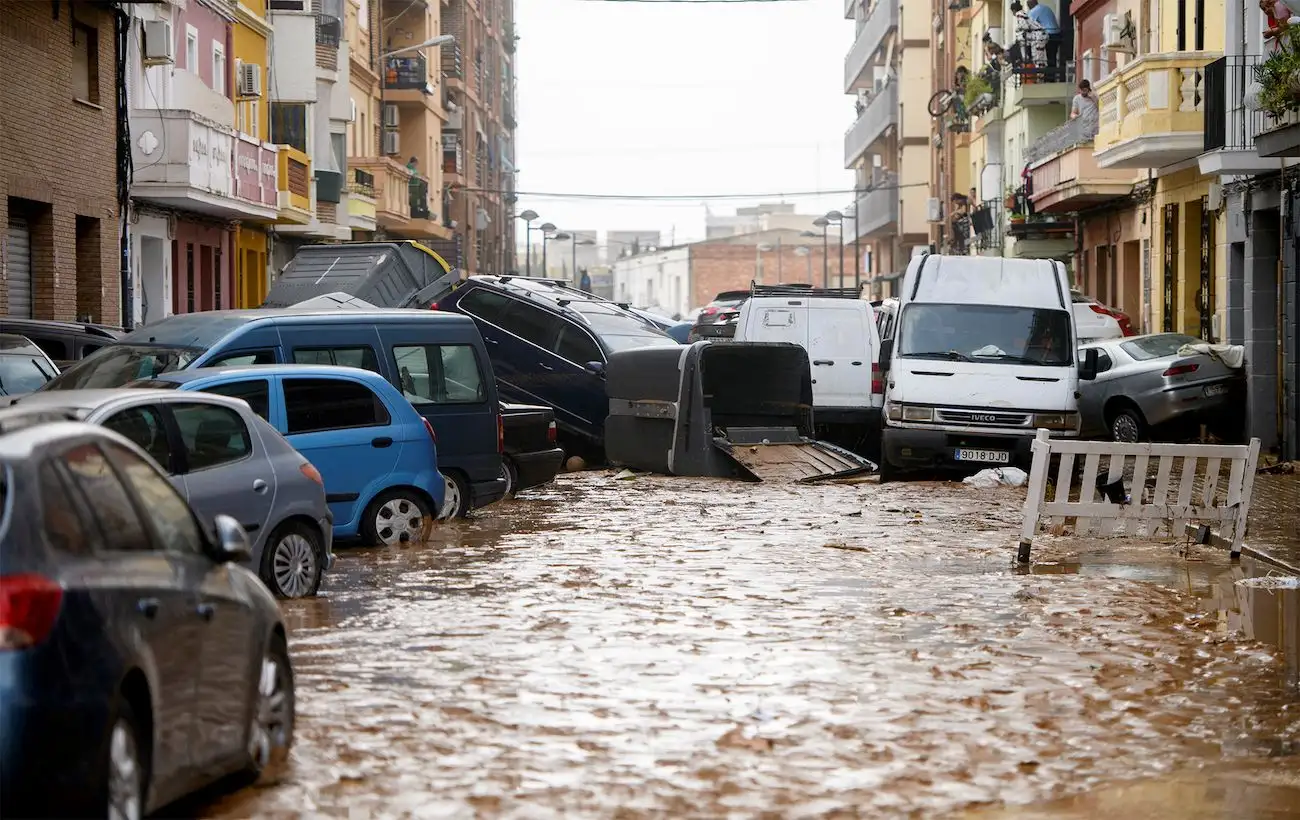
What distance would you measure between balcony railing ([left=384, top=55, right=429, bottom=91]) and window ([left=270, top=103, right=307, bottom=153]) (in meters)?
14.8

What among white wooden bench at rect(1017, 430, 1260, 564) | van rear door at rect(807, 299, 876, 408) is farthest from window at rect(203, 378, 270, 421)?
van rear door at rect(807, 299, 876, 408)

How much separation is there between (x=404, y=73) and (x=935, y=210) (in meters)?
19.8

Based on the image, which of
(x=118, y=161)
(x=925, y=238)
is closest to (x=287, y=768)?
(x=118, y=161)

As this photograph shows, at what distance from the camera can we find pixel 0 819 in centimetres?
547

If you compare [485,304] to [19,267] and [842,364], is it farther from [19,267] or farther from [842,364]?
[19,267]

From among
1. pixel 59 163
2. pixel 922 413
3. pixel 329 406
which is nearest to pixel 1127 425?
pixel 922 413

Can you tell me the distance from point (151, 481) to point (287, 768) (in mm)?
1290

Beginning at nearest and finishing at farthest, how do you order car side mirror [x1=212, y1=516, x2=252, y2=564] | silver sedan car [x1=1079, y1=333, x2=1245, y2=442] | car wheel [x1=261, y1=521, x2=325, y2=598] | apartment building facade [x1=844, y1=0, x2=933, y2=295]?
1. car side mirror [x1=212, y1=516, x2=252, y2=564]
2. car wheel [x1=261, y1=521, x2=325, y2=598]
3. silver sedan car [x1=1079, y1=333, x2=1245, y2=442]
4. apartment building facade [x1=844, y1=0, x2=933, y2=295]

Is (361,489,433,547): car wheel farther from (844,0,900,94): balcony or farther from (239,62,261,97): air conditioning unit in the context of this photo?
(844,0,900,94): balcony

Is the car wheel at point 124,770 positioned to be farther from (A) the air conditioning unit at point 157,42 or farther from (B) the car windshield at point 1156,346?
(A) the air conditioning unit at point 157,42

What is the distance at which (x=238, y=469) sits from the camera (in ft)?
39.5

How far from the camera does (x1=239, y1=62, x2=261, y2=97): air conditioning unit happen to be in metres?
41.5

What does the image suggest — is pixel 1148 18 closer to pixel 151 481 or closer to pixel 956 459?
pixel 956 459

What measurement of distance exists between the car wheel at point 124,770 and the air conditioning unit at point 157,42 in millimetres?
28705
